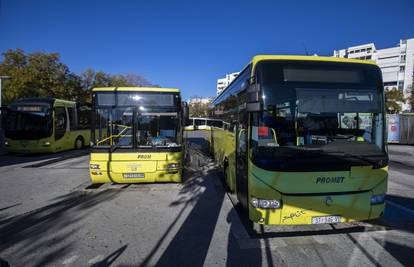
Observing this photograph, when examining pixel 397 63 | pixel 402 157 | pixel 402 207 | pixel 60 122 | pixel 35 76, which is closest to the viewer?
pixel 402 207

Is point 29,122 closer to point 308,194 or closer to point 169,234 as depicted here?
point 169,234

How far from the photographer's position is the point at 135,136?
6383 millimetres

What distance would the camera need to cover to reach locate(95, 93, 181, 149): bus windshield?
638 cm

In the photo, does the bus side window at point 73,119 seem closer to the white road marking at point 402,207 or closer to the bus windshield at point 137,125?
the bus windshield at point 137,125

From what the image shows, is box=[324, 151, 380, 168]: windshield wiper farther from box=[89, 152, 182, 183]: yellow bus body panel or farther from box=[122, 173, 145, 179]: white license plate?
box=[122, 173, 145, 179]: white license plate

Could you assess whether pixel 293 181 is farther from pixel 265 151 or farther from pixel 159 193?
pixel 159 193

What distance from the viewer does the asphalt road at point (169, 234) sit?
11.0 ft

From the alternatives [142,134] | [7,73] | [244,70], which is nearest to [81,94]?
[7,73]

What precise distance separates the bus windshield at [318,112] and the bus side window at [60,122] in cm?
1328

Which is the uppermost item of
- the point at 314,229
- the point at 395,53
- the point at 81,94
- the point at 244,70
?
the point at 395,53

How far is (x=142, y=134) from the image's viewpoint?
21.2 ft

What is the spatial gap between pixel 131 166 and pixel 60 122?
10.0 metres

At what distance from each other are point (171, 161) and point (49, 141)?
33.2 feet

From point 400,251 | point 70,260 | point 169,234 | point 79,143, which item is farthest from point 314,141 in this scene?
point 79,143
